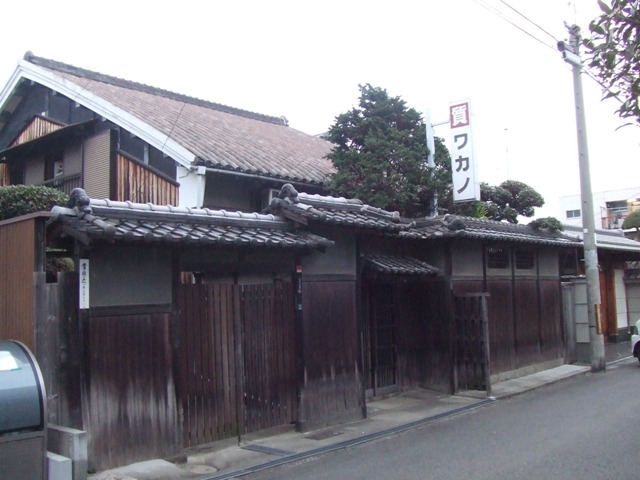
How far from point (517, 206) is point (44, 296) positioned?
16.4 m

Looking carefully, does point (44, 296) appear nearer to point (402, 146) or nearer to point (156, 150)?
point (156, 150)

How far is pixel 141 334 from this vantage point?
857cm

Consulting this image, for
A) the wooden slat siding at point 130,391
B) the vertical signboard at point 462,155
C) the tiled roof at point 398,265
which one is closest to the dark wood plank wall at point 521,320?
the tiled roof at point 398,265

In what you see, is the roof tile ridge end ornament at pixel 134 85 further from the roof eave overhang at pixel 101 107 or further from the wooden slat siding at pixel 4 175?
the wooden slat siding at pixel 4 175

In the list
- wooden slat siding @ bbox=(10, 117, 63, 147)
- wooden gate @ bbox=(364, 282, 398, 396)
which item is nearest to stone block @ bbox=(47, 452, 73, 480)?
wooden gate @ bbox=(364, 282, 398, 396)

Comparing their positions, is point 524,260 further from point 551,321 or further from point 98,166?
point 98,166

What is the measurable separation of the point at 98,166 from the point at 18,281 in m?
7.03

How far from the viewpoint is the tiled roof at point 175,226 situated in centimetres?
768

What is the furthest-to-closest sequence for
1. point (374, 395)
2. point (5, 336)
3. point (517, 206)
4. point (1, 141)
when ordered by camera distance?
1. point (517, 206)
2. point (1, 141)
3. point (374, 395)
4. point (5, 336)

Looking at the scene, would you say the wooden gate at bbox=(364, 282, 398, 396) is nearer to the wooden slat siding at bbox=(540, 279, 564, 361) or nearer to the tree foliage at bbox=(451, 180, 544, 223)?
the wooden slat siding at bbox=(540, 279, 564, 361)

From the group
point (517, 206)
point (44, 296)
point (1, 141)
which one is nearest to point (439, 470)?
point (44, 296)

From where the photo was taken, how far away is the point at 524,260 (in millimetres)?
17953

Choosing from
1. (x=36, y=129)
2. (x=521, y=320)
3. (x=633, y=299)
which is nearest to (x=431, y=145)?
(x=521, y=320)

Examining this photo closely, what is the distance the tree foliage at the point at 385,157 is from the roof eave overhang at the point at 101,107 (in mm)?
3991
